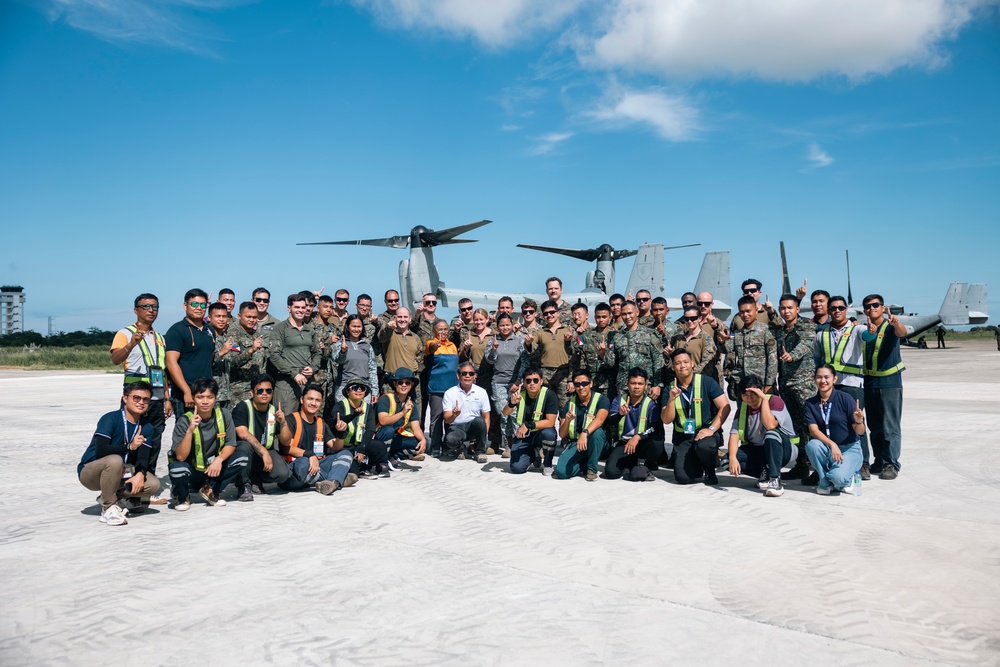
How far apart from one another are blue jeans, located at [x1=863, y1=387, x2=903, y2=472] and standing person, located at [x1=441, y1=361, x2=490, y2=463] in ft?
14.6

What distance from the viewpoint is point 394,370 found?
8922 mm

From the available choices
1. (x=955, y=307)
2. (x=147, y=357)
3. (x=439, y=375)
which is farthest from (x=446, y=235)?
(x=955, y=307)

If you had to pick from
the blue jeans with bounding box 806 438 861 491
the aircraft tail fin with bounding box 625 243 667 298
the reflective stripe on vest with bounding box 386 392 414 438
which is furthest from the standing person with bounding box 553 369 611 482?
the aircraft tail fin with bounding box 625 243 667 298

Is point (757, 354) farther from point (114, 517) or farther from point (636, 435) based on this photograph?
point (114, 517)

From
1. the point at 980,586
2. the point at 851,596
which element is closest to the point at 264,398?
the point at 851,596

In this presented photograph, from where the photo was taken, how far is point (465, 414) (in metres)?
8.70

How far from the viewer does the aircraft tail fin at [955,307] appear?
38438 mm

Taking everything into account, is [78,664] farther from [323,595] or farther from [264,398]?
[264,398]

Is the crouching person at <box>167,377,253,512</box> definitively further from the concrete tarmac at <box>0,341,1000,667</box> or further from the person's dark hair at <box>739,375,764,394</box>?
the person's dark hair at <box>739,375,764,394</box>

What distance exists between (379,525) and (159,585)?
1.77m

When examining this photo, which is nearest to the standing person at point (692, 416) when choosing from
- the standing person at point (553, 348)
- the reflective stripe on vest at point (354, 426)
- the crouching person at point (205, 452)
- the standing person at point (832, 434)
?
the standing person at point (832, 434)

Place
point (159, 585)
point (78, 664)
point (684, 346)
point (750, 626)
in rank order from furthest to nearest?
point (684, 346) < point (159, 585) < point (750, 626) < point (78, 664)

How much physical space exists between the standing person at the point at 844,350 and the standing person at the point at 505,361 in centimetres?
357

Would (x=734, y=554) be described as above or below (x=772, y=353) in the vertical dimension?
below
